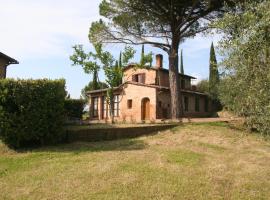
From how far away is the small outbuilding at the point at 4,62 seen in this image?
94.8ft

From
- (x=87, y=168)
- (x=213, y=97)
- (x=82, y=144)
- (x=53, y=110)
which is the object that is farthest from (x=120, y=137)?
(x=213, y=97)

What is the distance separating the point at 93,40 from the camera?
1059 inches

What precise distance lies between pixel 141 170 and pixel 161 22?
51.7ft

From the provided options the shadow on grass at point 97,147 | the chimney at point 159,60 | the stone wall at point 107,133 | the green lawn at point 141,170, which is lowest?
the green lawn at point 141,170

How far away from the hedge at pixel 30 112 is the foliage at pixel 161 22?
9709 mm

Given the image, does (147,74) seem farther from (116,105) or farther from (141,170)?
(141,170)

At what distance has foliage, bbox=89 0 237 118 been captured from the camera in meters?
24.4

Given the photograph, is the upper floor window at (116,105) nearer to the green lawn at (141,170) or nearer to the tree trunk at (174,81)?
the tree trunk at (174,81)

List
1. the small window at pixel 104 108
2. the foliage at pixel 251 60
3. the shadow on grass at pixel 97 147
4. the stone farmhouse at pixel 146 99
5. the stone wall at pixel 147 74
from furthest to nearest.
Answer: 1. the small window at pixel 104 108
2. the stone wall at pixel 147 74
3. the stone farmhouse at pixel 146 99
4. the shadow on grass at pixel 97 147
5. the foliage at pixel 251 60

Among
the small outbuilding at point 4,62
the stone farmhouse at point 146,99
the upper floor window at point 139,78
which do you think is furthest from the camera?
the upper floor window at point 139,78

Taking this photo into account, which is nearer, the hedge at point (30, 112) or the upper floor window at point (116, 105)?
the hedge at point (30, 112)

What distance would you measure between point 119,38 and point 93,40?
204 centimetres

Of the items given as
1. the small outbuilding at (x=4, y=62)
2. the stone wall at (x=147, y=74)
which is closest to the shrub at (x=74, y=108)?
the small outbuilding at (x=4, y=62)

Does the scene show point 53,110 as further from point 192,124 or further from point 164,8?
point 164,8
